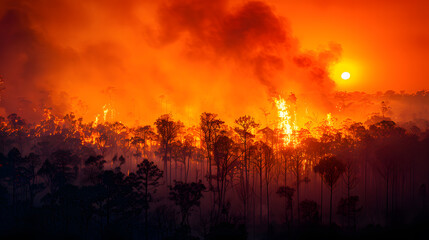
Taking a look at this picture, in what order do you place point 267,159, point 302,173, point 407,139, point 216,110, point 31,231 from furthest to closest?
point 216,110, point 302,173, point 407,139, point 267,159, point 31,231

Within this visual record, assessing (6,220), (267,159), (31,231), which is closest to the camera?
(31,231)

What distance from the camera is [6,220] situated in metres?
56.5

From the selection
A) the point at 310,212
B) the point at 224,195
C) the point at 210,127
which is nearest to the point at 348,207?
the point at 310,212

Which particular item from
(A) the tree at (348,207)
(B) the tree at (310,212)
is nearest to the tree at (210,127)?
(B) the tree at (310,212)

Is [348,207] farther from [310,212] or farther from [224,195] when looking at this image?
[224,195]

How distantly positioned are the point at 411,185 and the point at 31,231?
280 ft

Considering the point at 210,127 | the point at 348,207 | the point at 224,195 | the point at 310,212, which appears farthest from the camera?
the point at 210,127

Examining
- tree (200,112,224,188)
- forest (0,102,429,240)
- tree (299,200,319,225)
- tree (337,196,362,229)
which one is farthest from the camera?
tree (200,112,224,188)

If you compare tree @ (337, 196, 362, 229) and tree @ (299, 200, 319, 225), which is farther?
tree @ (337, 196, 362, 229)

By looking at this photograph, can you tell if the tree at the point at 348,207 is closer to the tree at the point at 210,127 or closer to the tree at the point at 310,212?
the tree at the point at 310,212

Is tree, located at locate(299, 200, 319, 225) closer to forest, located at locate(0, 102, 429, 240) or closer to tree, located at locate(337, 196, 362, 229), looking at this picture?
forest, located at locate(0, 102, 429, 240)

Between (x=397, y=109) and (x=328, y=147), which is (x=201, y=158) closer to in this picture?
(x=328, y=147)

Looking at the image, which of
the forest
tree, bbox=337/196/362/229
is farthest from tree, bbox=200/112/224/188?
tree, bbox=337/196/362/229

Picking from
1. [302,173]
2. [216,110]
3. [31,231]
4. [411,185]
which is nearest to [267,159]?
[302,173]
